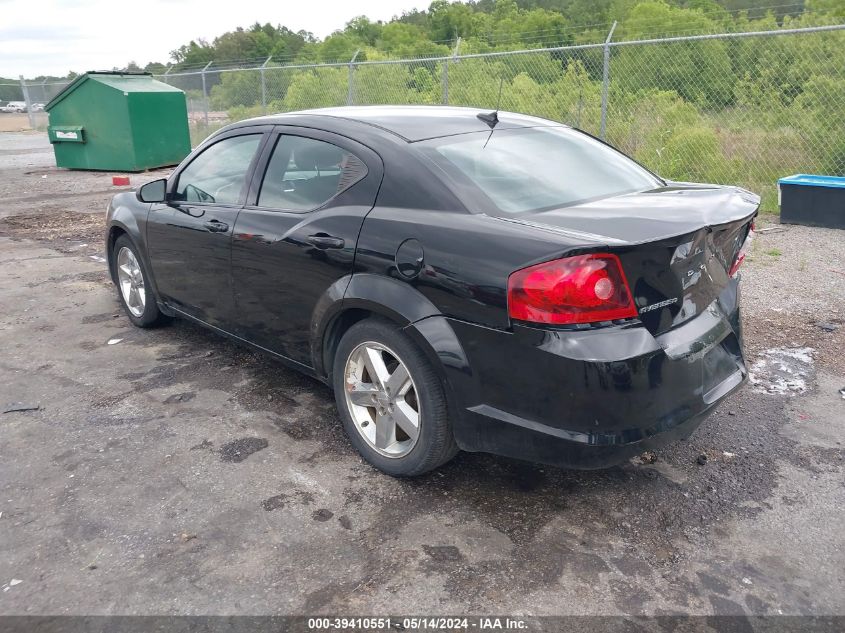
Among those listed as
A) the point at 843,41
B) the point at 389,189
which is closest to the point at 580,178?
the point at 389,189

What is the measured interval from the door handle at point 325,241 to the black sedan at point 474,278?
1 cm

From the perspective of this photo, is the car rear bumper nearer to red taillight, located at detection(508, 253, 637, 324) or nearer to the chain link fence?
red taillight, located at detection(508, 253, 637, 324)

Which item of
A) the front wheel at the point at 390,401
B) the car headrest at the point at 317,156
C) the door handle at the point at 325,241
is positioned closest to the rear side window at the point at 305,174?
the car headrest at the point at 317,156

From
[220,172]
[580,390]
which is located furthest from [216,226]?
[580,390]

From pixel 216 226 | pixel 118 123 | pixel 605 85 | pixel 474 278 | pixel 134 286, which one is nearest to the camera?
pixel 474 278

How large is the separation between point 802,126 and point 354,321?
8535mm

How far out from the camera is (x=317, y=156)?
362 cm

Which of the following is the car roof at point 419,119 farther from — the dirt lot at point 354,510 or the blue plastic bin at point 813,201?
the blue plastic bin at point 813,201

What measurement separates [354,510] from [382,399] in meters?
0.49

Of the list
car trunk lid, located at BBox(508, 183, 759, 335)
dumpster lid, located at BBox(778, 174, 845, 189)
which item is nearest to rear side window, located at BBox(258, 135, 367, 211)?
car trunk lid, located at BBox(508, 183, 759, 335)

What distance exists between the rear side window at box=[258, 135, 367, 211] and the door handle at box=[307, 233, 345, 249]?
181 millimetres

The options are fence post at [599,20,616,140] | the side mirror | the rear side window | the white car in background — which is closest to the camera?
the rear side window

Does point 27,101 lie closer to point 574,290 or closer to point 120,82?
point 120,82

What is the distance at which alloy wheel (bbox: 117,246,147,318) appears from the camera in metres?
5.25
